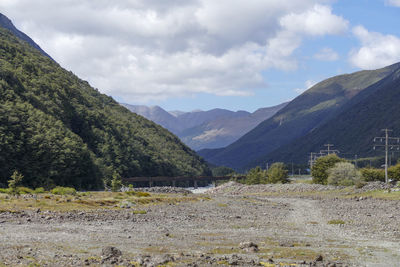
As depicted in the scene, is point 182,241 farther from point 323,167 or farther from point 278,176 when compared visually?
point 278,176

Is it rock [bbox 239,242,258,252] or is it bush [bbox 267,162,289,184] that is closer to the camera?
rock [bbox 239,242,258,252]

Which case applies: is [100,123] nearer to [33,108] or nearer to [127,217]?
[33,108]

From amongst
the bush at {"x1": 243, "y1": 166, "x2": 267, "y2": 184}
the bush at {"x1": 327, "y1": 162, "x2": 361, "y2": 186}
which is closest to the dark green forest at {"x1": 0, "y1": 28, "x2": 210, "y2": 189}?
the bush at {"x1": 243, "y1": 166, "x2": 267, "y2": 184}

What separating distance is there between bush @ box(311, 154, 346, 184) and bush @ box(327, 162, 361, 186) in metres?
8.00

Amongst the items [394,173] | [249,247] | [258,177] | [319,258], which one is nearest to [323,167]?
[394,173]

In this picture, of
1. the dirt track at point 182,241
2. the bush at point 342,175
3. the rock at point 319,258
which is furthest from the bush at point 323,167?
the rock at point 319,258

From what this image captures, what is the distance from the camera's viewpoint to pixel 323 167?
141 meters

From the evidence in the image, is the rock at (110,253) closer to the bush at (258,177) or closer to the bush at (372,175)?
the bush at (372,175)

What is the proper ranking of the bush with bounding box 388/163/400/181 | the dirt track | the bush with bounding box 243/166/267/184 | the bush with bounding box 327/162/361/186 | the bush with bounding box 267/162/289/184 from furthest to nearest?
the bush with bounding box 243/166/267/184 < the bush with bounding box 267/162/289/184 < the bush with bounding box 388/163/400/181 < the bush with bounding box 327/162/361/186 < the dirt track

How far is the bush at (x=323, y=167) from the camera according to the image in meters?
138

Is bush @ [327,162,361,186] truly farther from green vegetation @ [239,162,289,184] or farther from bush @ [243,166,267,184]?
bush @ [243,166,267,184]

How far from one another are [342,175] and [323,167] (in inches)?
582

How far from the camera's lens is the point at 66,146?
114 m

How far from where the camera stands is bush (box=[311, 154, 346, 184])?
138 metres
